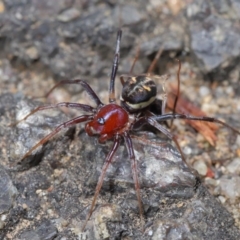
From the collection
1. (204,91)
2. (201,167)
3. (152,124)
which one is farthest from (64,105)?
(204,91)

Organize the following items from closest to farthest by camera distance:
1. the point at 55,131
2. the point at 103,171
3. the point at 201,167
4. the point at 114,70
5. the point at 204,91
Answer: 1. the point at 103,171
2. the point at 55,131
3. the point at 201,167
4. the point at 114,70
5. the point at 204,91

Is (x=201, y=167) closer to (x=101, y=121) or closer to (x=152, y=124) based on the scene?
(x=152, y=124)

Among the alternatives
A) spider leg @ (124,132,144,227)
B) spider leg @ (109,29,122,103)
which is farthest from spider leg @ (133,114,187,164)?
spider leg @ (109,29,122,103)

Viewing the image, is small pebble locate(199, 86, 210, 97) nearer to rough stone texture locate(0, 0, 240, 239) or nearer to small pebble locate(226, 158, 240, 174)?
rough stone texture locate(0, 0, 240, 239)

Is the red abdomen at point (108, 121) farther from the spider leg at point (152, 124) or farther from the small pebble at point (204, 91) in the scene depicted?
the small pebble at point (204, 91)

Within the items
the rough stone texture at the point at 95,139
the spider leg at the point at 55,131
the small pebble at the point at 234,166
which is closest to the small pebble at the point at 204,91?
the rough stone texture at the point at 95,139

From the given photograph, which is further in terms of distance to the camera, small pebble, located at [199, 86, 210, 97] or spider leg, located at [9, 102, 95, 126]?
small pebble, located at [199, 86, 210, 97]

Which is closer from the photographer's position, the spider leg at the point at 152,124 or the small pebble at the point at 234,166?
the spider leg at the point at 152,124

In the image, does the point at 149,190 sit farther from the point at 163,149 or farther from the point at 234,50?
the point at 234,50
